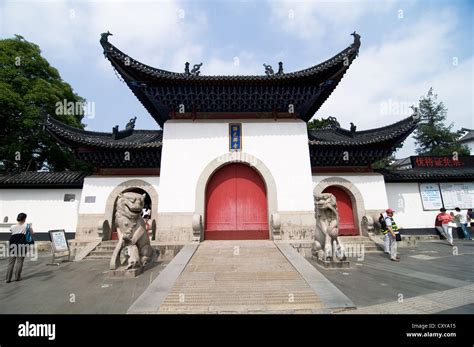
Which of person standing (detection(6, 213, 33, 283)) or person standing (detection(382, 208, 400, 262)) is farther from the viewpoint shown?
person standing (detection(382, 208, 400, 262))

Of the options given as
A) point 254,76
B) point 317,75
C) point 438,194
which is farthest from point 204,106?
point 438,194

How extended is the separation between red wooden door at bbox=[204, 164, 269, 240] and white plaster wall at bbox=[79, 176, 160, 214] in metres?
3.05

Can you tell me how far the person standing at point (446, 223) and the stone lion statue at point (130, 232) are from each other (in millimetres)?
12754

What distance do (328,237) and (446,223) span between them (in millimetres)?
8334

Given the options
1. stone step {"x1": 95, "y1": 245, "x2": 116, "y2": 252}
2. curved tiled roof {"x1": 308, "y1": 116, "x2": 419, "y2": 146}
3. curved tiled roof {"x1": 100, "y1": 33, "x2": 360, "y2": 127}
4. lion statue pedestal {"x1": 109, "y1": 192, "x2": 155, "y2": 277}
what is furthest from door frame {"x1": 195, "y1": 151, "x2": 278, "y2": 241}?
stone step {"x1": 95, "y1": 245, "x2": 116, "y2": 252}

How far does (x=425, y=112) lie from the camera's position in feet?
99.0

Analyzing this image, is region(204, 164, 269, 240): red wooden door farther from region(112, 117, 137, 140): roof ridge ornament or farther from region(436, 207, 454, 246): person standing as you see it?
region(436, 207, 454, 246): person standing

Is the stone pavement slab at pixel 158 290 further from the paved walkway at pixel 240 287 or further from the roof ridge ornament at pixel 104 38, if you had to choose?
the roof ridge ornament at pixel 104 38

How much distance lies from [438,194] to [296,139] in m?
9.03

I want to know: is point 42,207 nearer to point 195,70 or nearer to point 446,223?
point 195,70

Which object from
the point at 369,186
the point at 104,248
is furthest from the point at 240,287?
the point at 369,186

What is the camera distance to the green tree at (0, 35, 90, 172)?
508 inches

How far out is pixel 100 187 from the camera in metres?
9.45

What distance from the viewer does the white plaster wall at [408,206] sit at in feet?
34.9
